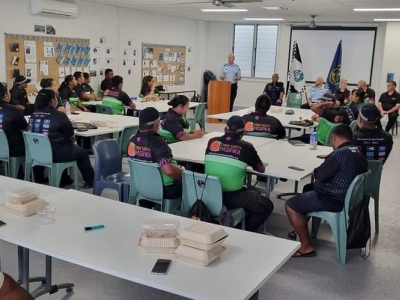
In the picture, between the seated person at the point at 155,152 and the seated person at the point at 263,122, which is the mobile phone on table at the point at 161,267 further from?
the seated person at the point at 263,122

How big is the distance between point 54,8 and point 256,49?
6782mm

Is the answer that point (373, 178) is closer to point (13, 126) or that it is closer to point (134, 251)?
point (134, 251)

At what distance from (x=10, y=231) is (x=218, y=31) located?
12787 mm

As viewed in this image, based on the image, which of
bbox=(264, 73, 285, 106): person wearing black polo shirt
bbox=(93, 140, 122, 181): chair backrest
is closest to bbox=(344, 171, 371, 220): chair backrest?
bbox=(93, 140, 122, 181): chair backrest

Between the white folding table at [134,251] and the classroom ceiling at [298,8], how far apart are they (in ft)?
22.7

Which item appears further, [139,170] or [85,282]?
[139,170]

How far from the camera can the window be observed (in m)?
13.8

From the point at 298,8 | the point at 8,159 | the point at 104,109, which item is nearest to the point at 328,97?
the point at 298,8

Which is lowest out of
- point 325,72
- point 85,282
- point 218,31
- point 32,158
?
point 85,282

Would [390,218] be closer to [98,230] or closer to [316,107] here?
[316,107]

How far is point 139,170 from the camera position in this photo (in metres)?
3.84

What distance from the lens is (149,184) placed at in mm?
3848

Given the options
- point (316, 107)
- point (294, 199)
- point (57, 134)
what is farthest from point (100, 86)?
point (294, 199)

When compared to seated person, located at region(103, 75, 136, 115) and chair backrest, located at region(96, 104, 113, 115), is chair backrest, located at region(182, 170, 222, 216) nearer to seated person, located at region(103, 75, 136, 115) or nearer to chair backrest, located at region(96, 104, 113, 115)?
chair backrest, located at region(96, 104, 113, 115)
